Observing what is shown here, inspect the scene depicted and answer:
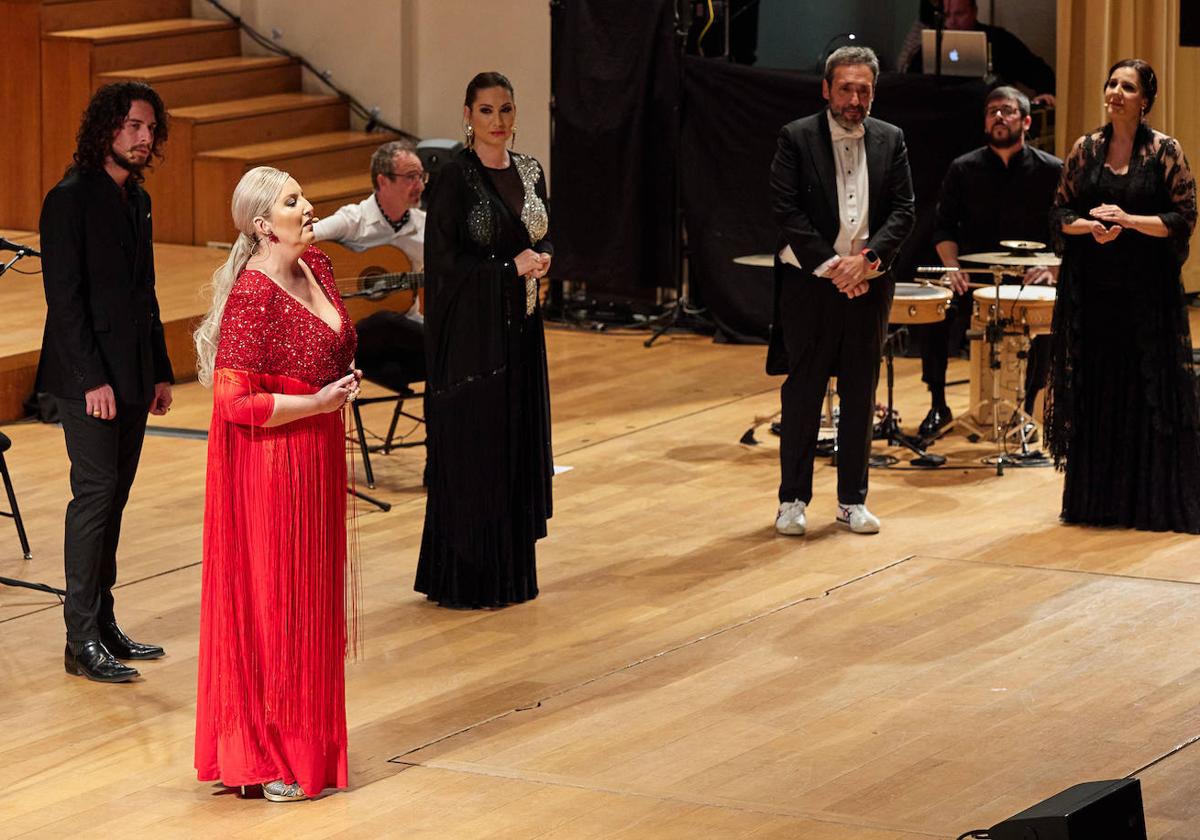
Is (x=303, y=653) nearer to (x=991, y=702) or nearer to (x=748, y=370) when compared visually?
(x=991, y=702)

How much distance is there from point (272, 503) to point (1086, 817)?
71.0 inches

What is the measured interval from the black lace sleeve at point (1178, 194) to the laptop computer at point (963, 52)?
3.59 m

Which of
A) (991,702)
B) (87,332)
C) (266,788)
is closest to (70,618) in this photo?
(87,332)

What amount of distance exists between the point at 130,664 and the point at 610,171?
5782 mm

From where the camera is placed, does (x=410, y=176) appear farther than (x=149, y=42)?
No

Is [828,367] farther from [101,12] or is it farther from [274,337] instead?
[101,12]

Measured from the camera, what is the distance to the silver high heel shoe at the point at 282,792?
426 centimetres

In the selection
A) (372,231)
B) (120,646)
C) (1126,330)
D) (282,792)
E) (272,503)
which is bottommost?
(282,792)

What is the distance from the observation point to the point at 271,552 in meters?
4.18

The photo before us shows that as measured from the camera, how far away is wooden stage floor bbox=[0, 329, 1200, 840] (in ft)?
13.9

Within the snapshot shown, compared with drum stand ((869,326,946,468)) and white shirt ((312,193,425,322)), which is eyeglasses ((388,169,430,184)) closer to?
white shirt ((312,193,425,322))

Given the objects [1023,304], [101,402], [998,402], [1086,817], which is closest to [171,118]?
[998,402]

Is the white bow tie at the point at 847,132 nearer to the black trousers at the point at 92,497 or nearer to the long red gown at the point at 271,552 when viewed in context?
the black trousers at the point at 92,497

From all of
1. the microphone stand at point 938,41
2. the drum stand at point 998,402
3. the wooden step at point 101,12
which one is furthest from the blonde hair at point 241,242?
the wooden step at point 101,12
